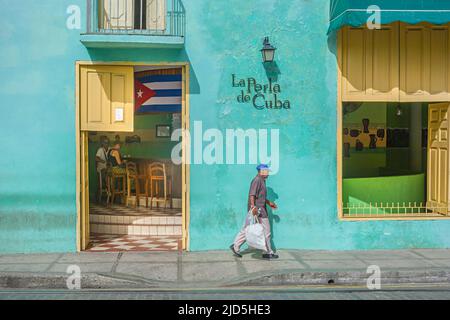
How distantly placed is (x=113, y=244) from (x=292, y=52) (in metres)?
5.41

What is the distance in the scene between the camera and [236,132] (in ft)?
40.0

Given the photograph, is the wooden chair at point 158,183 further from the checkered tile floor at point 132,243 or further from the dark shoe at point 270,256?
the dark shoe at point 270,256

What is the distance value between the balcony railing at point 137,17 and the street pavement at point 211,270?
4.31 metres

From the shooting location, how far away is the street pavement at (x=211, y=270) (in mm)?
10148

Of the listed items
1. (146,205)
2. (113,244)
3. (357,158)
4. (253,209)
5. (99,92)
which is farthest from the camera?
(357,158)

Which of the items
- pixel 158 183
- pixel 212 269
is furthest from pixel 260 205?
pixel 158 183

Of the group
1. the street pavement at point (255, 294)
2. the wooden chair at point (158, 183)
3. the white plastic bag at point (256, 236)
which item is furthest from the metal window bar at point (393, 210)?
the wooden chair at point (158, 183)

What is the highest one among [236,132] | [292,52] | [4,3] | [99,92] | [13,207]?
[4,3]

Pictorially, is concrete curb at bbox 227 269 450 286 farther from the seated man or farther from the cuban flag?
the seated man

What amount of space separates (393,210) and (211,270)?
186 inches

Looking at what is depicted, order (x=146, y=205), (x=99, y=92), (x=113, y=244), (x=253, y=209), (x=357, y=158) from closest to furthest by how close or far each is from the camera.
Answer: (x=253, y=209) → (x=99, y=92) → (x=113, y=244) → (x=146, y=205) → (x=357, y=158)

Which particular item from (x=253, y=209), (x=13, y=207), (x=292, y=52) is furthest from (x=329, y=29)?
(x=13, y=207)

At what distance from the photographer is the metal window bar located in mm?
12695

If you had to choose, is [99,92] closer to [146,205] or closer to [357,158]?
[146,205]
